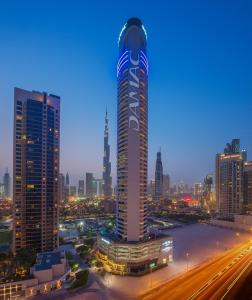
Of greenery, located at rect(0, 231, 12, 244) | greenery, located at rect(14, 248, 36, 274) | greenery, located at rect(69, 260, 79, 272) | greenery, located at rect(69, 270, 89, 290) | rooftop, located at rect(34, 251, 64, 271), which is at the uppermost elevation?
rooftop, located at rect(34, 251, 64, 271)

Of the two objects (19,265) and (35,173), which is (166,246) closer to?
(19,265)

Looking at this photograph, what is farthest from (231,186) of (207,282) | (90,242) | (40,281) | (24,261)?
(40,281)

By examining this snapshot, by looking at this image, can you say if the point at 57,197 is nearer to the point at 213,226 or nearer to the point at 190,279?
the point at 190,279

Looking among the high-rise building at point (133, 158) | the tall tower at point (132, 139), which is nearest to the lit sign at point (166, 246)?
the high-rise building at point (133, 158)

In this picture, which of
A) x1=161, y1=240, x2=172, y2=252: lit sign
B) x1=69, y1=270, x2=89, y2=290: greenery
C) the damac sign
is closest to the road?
x1=161, y1=240, x2=172, y2=252: lit sign

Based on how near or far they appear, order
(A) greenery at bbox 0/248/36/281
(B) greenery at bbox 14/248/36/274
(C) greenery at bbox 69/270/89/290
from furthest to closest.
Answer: (B) greenery at bbox 14/248/36/274, (A) greenery at bbox 0/248/36/281, (C) greenery at bbox 69/270/89/290

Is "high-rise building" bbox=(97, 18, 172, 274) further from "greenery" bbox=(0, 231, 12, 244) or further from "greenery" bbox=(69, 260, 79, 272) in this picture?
"greenery" bbox=(0, 231, 12, 244)
